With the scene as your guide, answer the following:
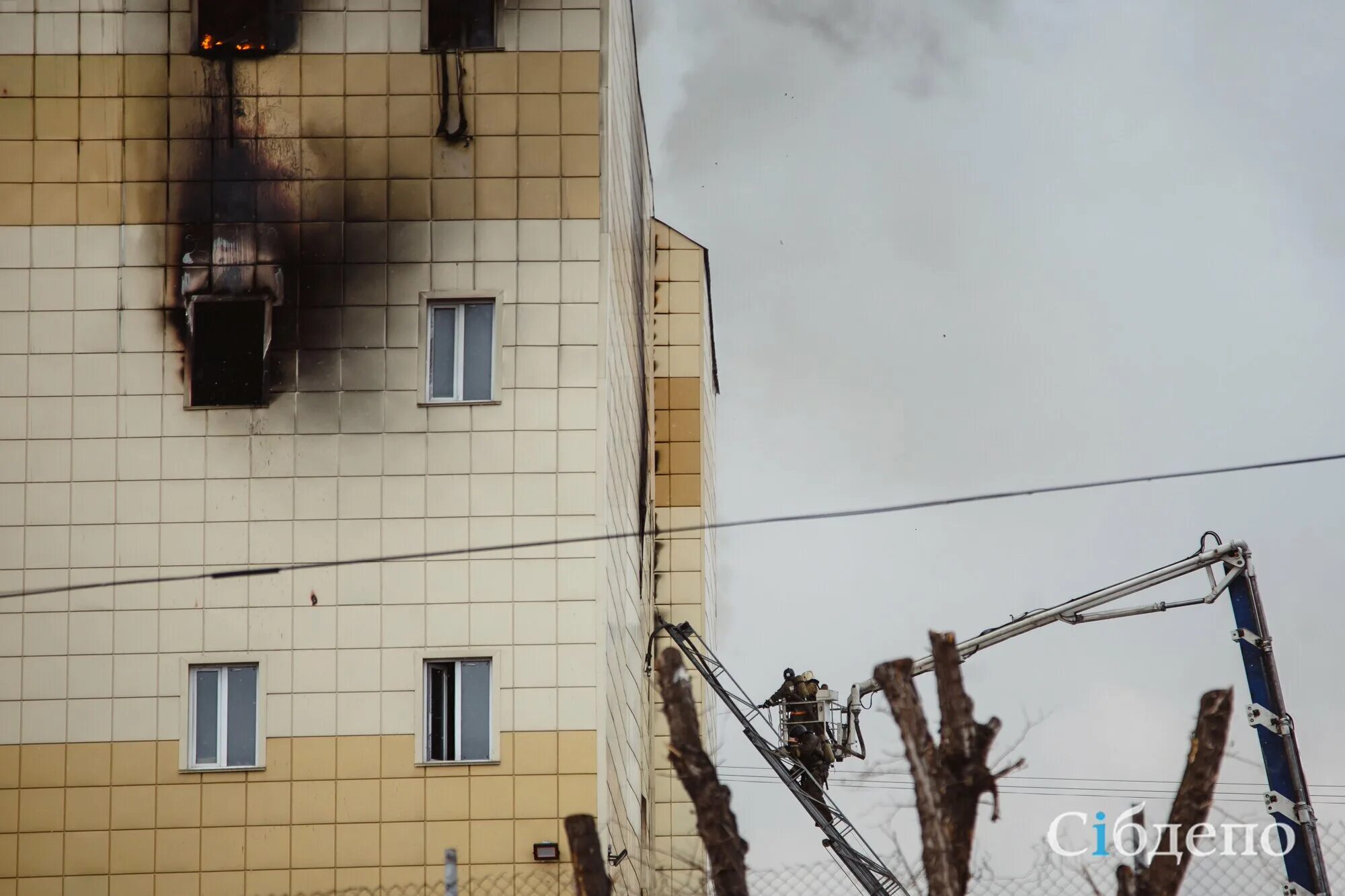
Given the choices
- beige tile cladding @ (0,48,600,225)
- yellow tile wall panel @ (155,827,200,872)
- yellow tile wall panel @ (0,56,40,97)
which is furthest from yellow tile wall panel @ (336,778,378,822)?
yellow tile wall panel @ (0,56,40,97)

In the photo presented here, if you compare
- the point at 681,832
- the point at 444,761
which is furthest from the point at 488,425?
the point at 681,832

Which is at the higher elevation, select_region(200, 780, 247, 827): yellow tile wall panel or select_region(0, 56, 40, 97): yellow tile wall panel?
select_region(0, 56, 40, 97): yellow tile wall panel

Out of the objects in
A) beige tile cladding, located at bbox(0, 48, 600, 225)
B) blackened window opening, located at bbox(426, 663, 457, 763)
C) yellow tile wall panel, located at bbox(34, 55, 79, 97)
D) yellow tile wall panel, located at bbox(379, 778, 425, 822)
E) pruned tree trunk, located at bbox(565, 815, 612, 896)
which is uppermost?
yellow tile wall panel, located at bbox(34, 55, 79, 97)

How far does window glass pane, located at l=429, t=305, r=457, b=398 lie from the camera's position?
2277cm

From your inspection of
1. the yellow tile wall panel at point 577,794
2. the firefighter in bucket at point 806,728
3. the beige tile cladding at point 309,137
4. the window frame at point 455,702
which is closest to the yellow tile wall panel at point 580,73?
the beige tile cladding at point 309,137

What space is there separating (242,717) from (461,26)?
8.80m

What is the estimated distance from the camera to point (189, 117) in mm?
23281

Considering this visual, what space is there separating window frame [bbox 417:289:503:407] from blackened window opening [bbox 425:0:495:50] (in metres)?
3.13

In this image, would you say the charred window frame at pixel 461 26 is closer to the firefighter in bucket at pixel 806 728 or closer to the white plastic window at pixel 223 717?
the white plastic window at pixel 223 717

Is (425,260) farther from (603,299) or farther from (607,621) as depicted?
(607,621)

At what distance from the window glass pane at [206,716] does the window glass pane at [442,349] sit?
4.25 m

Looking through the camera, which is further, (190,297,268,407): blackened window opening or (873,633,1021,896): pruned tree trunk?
(190,297,268,407): blackened window opening

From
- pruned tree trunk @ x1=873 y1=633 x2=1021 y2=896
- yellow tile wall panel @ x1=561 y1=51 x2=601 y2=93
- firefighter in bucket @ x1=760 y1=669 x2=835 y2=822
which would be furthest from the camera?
firefighter in bucket @ x1=760 y1=669 x2=835 y2=822

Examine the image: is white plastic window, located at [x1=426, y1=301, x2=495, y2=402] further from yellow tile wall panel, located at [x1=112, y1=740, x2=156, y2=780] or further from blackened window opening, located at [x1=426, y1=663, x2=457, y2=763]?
yellow tile wall panel, located at [x1=112, y1=740, x2=156, y2=780]
